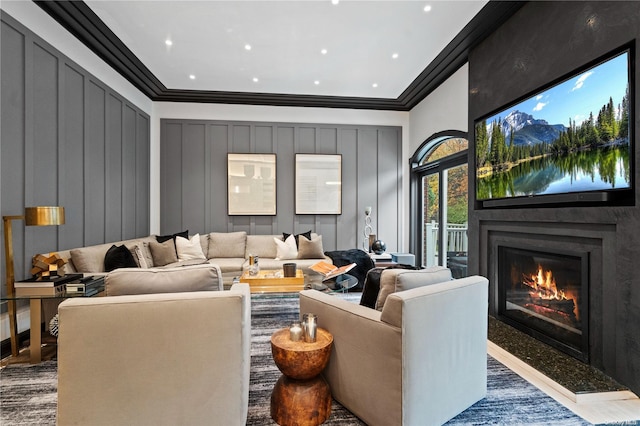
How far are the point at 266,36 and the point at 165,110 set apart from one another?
2.82 meters

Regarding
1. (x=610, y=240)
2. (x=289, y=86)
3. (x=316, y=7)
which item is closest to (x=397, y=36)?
(x=316, y=7)

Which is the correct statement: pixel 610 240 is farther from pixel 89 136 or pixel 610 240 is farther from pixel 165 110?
pixel 165 110

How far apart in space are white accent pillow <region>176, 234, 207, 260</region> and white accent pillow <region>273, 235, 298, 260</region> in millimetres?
1161

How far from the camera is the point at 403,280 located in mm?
1672

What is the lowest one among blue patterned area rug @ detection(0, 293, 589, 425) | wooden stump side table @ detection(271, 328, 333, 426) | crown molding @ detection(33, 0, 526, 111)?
blue patterned area rug @ detection(0, 293, 589, 425)

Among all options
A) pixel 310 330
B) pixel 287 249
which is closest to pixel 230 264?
pixel 287 249

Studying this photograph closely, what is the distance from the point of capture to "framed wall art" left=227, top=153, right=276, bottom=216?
555 cm

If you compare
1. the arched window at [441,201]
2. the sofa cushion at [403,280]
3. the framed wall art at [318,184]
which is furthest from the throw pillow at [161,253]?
the arched window at [441,201]

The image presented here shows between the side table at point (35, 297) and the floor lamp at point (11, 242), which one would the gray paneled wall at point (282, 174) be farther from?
the side table at point (35, 297)

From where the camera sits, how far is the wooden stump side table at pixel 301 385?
1.56 meters

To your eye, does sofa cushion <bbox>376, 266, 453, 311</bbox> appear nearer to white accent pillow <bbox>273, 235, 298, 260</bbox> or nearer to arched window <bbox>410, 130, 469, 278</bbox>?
arched window <bbox>410, 130, 469, 278</bbox>

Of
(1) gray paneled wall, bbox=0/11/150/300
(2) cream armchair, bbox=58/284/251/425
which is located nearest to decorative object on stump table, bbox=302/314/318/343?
(2) cream armchair, bbox=58/284/251/425

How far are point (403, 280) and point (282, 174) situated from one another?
432 cm

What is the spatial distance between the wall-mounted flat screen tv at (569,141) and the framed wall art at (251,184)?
11.9ft
